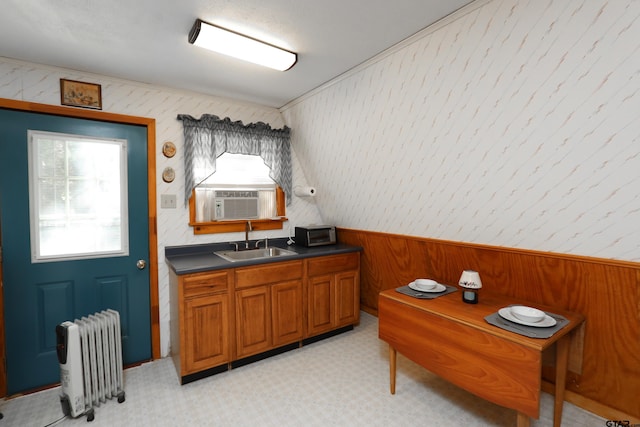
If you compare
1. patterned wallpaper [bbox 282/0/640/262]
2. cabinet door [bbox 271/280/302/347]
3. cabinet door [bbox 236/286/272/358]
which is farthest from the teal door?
patterned wallpaper [bbox 282/0/640/262]

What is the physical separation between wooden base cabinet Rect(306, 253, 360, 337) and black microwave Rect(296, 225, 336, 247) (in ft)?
1.12

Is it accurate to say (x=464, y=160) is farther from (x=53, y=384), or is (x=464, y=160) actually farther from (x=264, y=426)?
(x=53, y=384)

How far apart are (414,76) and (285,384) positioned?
7.84 ft

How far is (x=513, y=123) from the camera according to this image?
1654mm

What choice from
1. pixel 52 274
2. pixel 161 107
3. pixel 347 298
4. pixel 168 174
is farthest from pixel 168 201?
pixel 347 298

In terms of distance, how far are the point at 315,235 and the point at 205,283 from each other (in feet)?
4.24

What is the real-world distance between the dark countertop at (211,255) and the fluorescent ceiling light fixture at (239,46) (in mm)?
1510

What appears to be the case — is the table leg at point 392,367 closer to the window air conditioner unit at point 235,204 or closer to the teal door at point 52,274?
the window air conditioner unit at point 235,204

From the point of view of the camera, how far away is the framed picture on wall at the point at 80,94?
7.27 feet

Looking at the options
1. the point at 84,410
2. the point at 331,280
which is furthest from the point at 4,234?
the point at 331,280

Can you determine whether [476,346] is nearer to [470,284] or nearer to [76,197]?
[470,284]

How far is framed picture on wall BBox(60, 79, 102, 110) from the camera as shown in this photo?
7.27ft

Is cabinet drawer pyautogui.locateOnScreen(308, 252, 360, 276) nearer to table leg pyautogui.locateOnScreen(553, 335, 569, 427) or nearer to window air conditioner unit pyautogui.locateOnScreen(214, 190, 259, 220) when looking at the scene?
window air conditioner unit pyautogui.locateOnScreen(214, 190, 259, 220)

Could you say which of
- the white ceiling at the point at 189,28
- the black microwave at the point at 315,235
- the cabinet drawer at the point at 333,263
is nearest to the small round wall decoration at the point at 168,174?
the white ceiling at the point at 189,28
